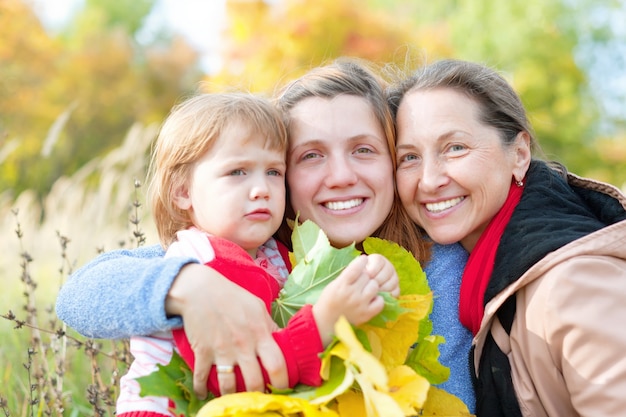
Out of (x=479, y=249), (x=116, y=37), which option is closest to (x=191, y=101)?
(x=479, y=249)

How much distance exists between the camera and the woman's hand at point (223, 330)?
82.2 inches

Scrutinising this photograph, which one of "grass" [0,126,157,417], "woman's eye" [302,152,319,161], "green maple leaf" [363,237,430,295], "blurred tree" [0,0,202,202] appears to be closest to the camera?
"green maple leaf" [363,237,430,295]

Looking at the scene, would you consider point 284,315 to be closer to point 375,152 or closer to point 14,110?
point 375,152

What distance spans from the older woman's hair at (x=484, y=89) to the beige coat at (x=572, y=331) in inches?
29.6

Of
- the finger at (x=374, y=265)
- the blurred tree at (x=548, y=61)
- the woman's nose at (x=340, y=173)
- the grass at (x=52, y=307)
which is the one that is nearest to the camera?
the finger at (x=374, y=265)

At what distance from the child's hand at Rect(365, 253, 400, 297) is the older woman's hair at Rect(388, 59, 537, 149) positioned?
109 cm

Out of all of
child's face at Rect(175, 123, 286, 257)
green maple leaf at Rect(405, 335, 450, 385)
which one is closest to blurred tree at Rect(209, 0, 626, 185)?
child's face at Rect(175, 123, 286, 257)

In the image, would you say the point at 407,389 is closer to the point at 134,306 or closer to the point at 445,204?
the point at 134,306

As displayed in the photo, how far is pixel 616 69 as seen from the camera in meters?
21.1

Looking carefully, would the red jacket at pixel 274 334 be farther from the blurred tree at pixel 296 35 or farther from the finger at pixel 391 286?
the blurred tree at pixel 296 35

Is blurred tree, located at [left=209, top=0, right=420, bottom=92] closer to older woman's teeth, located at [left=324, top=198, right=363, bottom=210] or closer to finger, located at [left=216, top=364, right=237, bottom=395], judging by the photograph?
older woman's teeth, located at [left=324, top=198, right=363, bottom=210]

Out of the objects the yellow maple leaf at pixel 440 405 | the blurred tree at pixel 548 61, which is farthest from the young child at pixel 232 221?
the blurred tree at pixel 548 61

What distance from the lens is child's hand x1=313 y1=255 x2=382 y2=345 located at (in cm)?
202

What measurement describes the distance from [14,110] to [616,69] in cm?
1709
